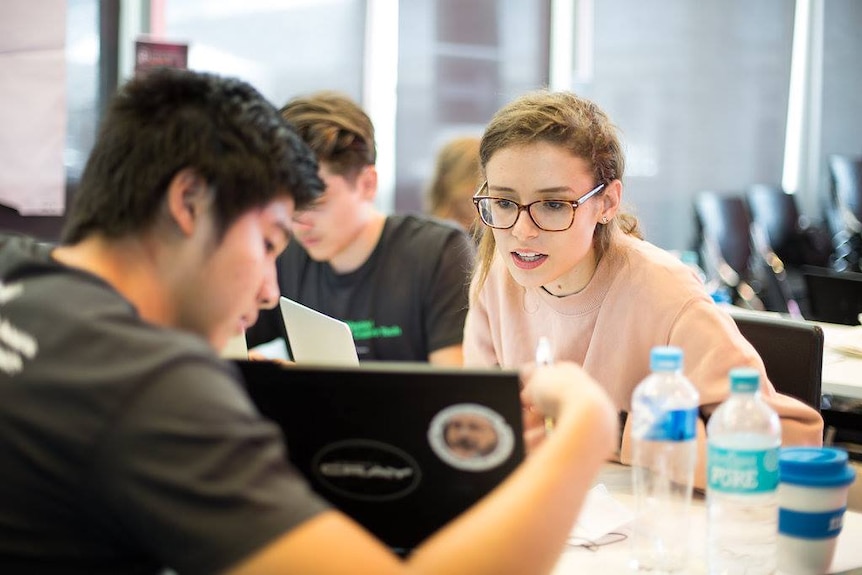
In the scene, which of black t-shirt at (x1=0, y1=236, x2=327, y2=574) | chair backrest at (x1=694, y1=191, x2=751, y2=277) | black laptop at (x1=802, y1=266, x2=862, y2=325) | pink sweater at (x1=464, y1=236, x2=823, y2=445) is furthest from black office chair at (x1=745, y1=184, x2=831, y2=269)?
black t-shirt at (x1=0, y1=236, x2=327, y2=574)

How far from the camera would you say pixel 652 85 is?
655cm

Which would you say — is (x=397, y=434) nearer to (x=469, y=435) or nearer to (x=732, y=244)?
(x=469, y=435)

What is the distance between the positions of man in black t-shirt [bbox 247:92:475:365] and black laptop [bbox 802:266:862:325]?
1.33 m

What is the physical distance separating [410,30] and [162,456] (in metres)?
4.43

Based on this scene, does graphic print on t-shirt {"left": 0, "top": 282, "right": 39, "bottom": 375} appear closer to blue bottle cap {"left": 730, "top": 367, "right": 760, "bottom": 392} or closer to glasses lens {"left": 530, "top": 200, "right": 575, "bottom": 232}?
blue bottle cap {"left": 730, "top": 367, "right": 760, "bottom": 392}

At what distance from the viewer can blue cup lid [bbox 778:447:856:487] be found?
1.35 meters

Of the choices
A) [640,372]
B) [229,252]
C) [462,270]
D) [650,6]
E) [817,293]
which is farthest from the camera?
[650,6]

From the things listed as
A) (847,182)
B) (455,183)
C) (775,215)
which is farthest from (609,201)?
(847,182)

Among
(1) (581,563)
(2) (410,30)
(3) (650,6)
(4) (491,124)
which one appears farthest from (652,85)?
(1) (581,563)

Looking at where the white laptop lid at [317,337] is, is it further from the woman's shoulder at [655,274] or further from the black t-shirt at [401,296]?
the black t-shirt at [401,296]

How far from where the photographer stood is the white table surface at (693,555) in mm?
1394

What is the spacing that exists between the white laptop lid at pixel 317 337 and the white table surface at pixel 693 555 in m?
0.51

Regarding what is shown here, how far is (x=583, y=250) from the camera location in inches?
77.9

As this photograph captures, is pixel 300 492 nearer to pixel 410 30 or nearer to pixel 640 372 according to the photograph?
pixel 640 372
